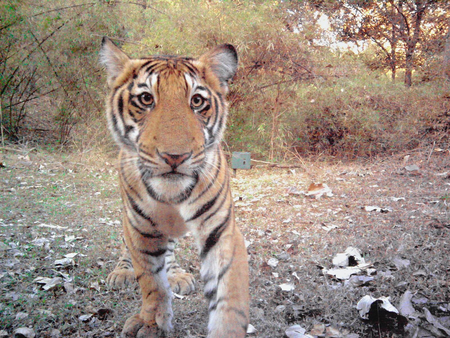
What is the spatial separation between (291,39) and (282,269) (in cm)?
524

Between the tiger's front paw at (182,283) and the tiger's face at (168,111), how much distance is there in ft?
3.35

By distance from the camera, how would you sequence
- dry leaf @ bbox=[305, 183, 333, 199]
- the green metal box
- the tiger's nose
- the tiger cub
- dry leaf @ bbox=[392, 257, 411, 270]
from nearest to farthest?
the tiger's nose → the tiger cub → dry leaf @ bbox=[392, 257, 411, 270] → dry leaf @ bbox=[305, 183, 333, 199] → the green metal box

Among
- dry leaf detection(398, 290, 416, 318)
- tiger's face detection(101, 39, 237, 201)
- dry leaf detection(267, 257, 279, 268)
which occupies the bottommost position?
dry leaf detection(267, 257, 279, 268)

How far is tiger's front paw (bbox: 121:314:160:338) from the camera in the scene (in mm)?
2107

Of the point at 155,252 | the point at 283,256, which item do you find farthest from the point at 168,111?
the point at 283,256

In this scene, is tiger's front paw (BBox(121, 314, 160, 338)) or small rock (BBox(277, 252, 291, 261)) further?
small rock (BBox(277, 252, 291, 261))

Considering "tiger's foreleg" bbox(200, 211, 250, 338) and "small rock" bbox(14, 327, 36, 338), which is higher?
"tiger's foreleg" bbox(200, 211, 250, 338)

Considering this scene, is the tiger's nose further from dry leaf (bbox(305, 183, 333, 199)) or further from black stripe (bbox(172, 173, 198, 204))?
dry leaf (bbox(305, 183, 333, 199))

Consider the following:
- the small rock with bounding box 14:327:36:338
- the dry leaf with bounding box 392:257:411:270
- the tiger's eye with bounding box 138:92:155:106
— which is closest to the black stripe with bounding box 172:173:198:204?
the tiger's eye with bounding box 138:92:155:106

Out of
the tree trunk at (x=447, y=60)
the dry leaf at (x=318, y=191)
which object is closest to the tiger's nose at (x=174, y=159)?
the dry leaf at (x=318, y=191)

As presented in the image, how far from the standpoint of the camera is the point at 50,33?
706 centimetres

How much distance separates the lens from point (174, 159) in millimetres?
1696

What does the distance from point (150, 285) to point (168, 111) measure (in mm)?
966

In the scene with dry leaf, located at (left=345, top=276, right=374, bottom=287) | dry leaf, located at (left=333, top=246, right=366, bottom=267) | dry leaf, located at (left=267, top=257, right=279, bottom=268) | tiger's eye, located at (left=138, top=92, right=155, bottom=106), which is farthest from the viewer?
dry leaf, located at (left=267, top=257, right=279, bottom=268)
